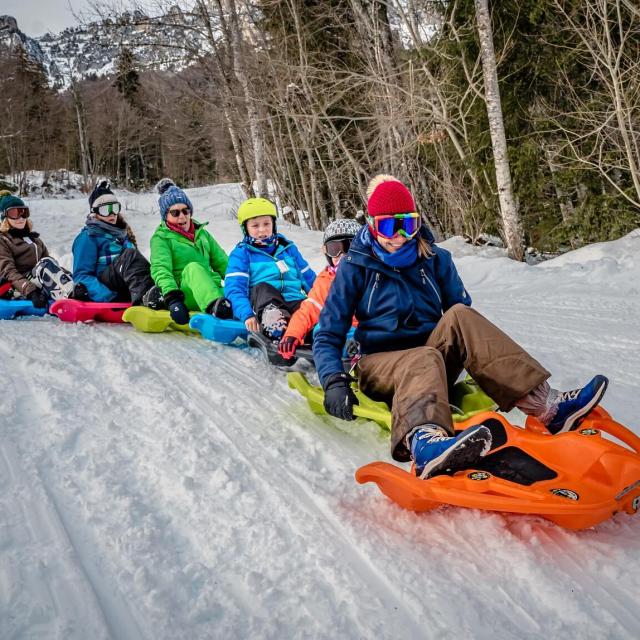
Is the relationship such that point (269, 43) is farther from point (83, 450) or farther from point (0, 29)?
point (0, 29)

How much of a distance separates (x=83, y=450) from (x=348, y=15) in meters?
13.1

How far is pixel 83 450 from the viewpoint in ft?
7.43

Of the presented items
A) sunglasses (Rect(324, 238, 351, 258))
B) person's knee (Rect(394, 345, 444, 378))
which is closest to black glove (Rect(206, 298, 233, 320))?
sunglasses (Rect(324, 238, 351, 258))

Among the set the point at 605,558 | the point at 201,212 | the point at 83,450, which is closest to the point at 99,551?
the point at 83,450

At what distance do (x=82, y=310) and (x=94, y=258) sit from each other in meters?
0.62

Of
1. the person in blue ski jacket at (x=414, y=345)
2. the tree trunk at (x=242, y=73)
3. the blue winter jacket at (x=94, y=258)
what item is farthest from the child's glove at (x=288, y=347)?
the tree trunk at (x=242, y=73)

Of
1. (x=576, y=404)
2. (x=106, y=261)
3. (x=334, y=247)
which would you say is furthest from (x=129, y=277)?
(x=576, y=404)

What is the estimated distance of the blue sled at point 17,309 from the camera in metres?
4.95

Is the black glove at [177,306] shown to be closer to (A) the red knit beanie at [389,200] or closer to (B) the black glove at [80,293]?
(B) the black glove at [80,293]

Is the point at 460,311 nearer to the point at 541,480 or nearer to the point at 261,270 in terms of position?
the point at 541,480

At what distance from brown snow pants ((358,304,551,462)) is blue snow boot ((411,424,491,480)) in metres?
0.14

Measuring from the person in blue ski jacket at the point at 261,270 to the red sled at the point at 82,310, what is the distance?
4.10 ft

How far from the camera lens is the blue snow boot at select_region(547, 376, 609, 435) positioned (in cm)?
192

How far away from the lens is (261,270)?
14.0 feet
